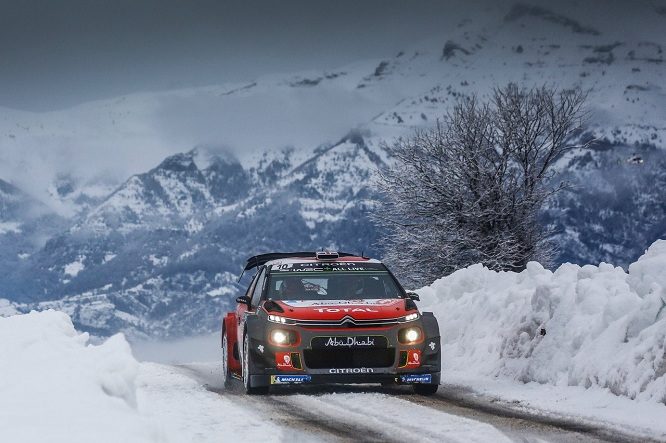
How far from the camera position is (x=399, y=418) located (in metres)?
9.22

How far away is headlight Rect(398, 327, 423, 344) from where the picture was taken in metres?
12.0

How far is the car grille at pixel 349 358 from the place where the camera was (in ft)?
38.7

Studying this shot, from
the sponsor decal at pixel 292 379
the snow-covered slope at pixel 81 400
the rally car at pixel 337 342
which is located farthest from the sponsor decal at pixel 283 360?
the snow-covered slope at pixel 81 400

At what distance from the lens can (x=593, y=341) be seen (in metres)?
11.9

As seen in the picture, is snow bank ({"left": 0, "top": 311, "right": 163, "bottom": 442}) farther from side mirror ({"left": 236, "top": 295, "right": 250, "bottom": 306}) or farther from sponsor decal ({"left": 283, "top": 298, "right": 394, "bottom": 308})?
side mirror ({"left": 236, "top": 295, "right": 250, "bottom": 306})

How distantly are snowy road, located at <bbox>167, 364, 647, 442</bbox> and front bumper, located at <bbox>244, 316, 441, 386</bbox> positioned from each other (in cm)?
20

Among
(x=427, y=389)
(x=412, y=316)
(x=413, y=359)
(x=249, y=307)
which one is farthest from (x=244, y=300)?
(x=427, y=389)

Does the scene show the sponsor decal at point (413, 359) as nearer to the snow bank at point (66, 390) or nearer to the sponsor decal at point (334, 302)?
the sponsor decal at point (334, 302)

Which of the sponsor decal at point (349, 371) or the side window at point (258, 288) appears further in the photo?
the side window at point (258, 288)

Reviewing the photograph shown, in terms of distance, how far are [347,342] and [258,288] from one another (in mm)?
2109

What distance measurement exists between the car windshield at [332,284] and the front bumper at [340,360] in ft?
2.92

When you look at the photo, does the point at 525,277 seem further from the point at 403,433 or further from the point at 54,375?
the point at 54,375

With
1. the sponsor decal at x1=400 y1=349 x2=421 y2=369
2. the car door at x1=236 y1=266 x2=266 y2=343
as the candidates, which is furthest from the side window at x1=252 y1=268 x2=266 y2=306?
the sponsor decal at x1=400 y1=349 x2=421 y2=369

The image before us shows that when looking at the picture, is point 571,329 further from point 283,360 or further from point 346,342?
point 283,360
